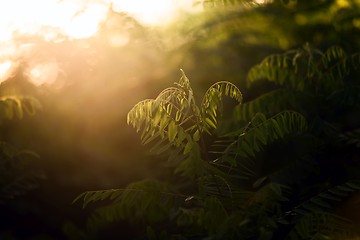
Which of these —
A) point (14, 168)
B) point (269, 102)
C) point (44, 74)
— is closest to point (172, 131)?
point (269, 102)

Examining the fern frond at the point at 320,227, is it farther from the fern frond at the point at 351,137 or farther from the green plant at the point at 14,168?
the green plant at the point at 14,168

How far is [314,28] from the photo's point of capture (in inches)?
Answer: 266

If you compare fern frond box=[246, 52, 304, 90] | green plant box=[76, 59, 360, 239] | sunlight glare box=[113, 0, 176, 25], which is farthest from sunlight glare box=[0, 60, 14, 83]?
fern frond box=[246, 52, 304, 90]

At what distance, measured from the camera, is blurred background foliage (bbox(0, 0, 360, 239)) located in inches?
233

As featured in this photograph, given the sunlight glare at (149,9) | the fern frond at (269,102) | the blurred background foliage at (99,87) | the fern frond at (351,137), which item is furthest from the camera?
the sunlight glare at (149,9)

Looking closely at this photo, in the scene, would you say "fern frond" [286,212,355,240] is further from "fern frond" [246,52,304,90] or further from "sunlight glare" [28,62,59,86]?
"sunlight glare" [28,62,59,86]

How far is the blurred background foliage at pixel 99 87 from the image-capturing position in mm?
5914

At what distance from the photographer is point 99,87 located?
6.12 metres

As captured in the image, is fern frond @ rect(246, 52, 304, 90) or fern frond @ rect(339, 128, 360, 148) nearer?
fern frond @ rect(339, 128, 360, 148)

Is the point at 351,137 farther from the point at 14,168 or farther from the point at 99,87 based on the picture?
the point at 14,168

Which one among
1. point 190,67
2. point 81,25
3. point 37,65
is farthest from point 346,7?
point 37,65

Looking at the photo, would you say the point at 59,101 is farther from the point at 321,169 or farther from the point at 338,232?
the point at 338,232

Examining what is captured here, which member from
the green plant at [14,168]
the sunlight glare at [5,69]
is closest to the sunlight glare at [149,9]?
the sunlight glare at [5,69]

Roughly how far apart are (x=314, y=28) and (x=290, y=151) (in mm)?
1889
